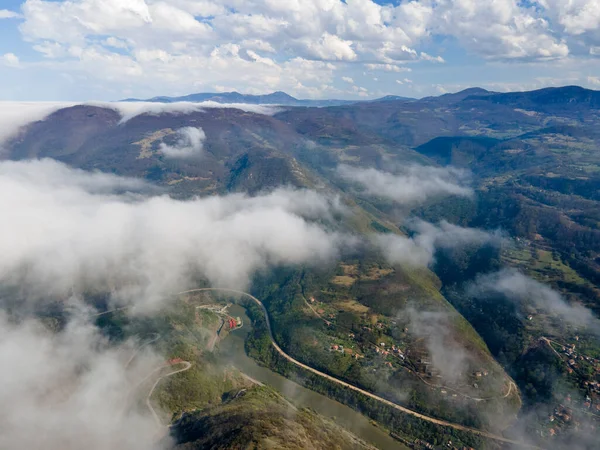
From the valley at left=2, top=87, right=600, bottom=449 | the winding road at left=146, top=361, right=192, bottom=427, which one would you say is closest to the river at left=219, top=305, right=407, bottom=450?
the valley at left=2, top=87, right=600, bottom=449

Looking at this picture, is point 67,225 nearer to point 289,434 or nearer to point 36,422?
point 36,422

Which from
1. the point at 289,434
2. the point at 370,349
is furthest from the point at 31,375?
the point at 370,349

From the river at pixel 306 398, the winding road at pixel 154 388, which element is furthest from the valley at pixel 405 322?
the river at pixel 306 398

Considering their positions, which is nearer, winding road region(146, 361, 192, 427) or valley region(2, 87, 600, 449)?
winding road region(146, 361, 192, 427)

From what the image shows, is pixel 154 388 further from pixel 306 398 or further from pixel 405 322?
pixel 405 322

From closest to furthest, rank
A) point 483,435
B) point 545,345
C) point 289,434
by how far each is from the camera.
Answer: point 289,434 < point 483,435 < point 545,345

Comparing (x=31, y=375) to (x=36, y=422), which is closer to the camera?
(x=36, y=422)

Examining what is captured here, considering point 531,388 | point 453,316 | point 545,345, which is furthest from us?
point 453,316

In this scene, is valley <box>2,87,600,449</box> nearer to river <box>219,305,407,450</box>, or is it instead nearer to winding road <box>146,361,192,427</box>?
winding road <box>146,361,192,427</box>

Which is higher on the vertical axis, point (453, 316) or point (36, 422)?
point (36, 422)
